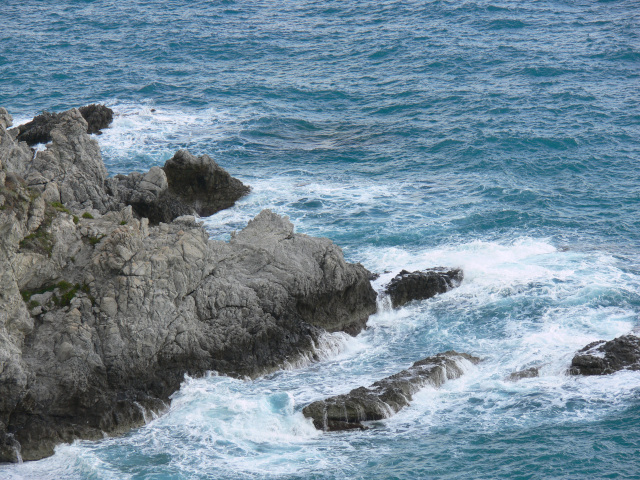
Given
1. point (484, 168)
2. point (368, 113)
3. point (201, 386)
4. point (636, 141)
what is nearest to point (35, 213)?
point (201, 386)

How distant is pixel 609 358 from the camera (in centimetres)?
2817

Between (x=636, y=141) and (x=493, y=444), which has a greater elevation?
(x=636, y=141)

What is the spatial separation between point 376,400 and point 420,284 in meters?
8.79

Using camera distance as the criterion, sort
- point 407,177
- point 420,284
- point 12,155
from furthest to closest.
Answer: point 407,177 < point 420,284 < point 12,155

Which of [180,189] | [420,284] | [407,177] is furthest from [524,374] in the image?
[180,189]

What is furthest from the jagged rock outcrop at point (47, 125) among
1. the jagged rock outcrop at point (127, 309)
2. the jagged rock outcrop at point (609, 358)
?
the jagged rock outcrop at point (609, 358)

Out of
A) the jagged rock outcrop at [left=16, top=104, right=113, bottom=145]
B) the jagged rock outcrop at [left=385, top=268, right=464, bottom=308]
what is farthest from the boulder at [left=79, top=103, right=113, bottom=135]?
the jagged rock outcrop at [left=385, top=268, right=464, bottom=308]

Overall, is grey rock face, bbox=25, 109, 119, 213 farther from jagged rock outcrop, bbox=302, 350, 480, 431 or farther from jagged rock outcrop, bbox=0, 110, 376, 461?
jagged rock outcrop, bbox=302, 350, 480, 431

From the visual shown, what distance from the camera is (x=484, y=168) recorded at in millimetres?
46500

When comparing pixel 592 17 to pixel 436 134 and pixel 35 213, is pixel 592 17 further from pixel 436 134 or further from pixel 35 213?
pixel 35 213

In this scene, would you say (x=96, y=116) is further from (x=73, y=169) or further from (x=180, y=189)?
(x=73, y=169)

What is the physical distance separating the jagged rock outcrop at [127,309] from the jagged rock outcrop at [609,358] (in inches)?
339

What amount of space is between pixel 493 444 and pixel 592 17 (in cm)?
5409

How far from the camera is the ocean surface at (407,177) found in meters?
25.0
